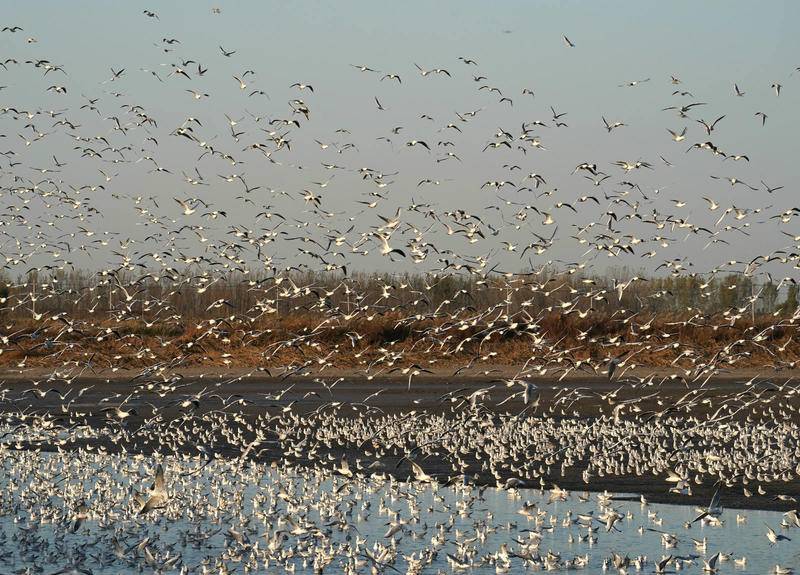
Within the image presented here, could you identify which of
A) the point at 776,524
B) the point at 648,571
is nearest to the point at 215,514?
the point at 648,571

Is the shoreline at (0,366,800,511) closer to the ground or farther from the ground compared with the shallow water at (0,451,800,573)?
closer to the ground

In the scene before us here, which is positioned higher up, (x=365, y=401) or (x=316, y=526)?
(x=316, y=526)

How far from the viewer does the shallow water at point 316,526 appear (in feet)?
53.1

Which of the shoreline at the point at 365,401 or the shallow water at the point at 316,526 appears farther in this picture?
the shoreline at the point at 365,401

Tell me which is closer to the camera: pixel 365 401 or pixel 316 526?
pixel 316 526

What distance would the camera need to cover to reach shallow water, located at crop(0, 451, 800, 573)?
1617 centimetres

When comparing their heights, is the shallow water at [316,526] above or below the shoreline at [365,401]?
above

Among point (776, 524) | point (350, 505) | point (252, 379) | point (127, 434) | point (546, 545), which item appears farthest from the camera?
point (252, 379)

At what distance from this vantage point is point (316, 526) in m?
17.7

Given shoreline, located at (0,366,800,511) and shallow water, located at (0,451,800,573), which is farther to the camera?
shoreline, located at (0,366,800,511)

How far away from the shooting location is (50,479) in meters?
23.0

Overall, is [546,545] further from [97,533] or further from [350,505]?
[97,533]

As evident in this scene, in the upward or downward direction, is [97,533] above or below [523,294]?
above

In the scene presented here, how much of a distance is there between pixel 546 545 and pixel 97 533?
660 cm
